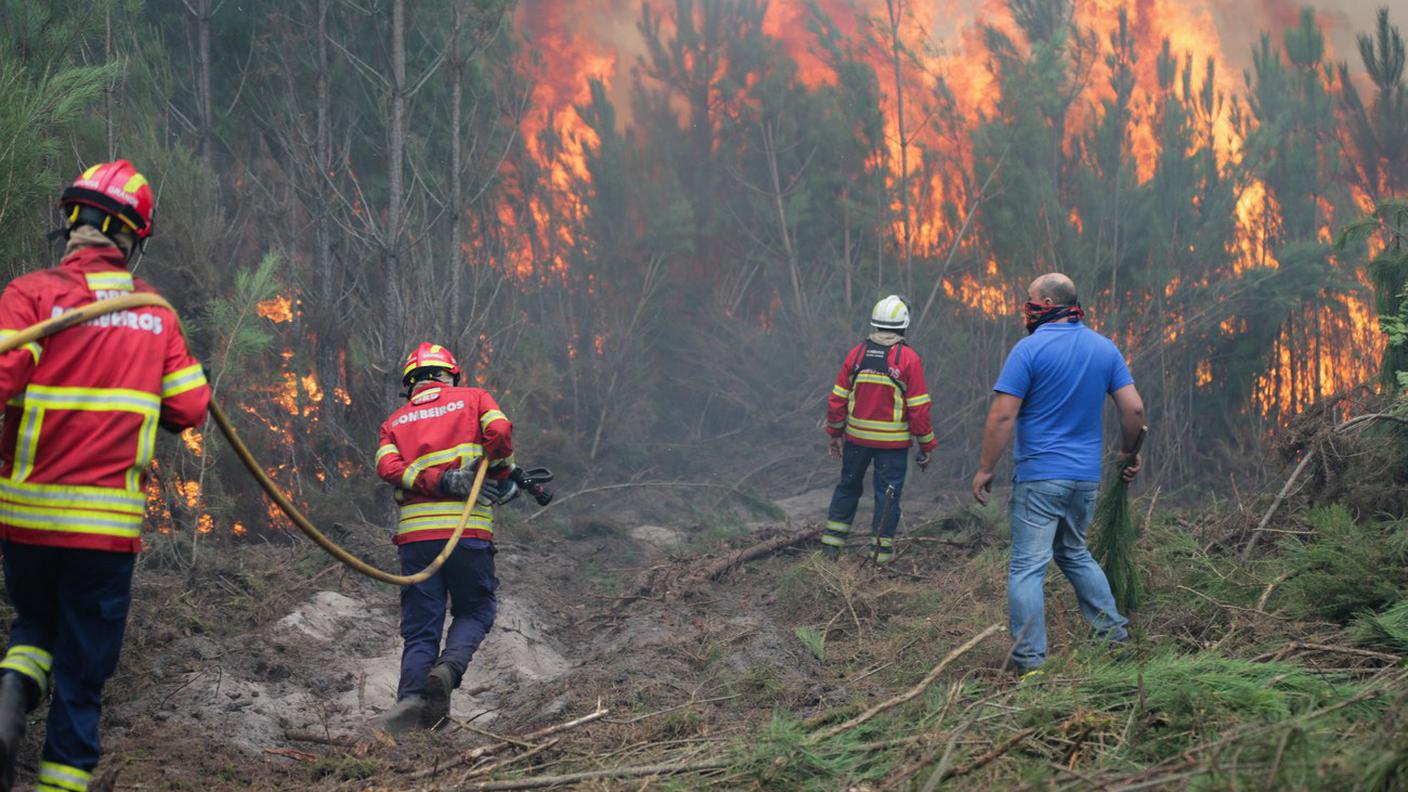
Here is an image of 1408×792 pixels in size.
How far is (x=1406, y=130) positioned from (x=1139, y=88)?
2870mm

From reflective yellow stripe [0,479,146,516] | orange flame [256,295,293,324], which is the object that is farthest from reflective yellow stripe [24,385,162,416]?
orange flame [256,295,293,324]

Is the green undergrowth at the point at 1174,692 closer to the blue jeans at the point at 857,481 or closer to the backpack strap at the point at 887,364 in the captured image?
the blue jeans at the point at 857,481

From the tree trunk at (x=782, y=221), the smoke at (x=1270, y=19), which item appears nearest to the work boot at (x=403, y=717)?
the tree trunk at (x=782, y=221)

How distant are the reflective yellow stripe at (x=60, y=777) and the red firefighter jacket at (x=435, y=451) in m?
2.09

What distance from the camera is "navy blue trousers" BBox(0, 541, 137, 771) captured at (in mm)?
3402

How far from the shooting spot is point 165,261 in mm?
8477

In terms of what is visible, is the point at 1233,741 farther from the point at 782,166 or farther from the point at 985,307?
the point at 782,166

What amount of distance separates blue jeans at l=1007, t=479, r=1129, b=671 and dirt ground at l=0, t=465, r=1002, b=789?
0.35m

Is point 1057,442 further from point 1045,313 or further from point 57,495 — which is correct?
point 57,495

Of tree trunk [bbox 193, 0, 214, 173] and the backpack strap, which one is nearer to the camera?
the backpack strap

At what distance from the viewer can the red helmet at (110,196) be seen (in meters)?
3.58

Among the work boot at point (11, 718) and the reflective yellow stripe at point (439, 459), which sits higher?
the reflective yellow stripe at point (439, 459)

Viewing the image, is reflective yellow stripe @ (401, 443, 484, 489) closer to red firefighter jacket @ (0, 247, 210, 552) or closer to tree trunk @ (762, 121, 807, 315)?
red firefighter jacket @ (0, 247, 210, 552)

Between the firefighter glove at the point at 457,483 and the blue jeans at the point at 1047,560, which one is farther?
the firefighter glove at the point at 457,483
